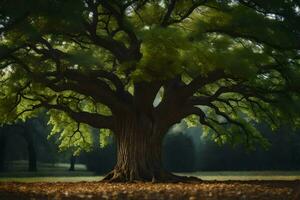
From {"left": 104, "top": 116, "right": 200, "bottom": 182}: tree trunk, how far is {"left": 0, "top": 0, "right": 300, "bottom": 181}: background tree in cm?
5

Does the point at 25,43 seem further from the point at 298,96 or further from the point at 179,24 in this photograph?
the point at 298,96

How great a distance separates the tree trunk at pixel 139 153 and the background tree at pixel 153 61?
47 millimetres

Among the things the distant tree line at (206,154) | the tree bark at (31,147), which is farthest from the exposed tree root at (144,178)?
the tree bark at (31,147)

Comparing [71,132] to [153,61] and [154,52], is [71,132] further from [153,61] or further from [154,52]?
[154,52]

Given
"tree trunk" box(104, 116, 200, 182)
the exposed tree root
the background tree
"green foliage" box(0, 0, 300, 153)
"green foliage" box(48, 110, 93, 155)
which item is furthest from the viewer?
"green foliage" box(48, 110, 93, 155)

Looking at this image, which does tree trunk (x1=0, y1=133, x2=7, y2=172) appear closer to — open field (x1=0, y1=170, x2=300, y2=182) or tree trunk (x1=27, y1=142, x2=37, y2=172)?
tree trunk (x1=27, y1=142, x2=37, y2=172)

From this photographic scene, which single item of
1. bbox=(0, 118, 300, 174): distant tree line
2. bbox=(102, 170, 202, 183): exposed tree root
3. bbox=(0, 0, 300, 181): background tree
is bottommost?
bbox=(102, 170, 202, 183): exposed tree root

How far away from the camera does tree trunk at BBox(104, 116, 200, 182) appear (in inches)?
925

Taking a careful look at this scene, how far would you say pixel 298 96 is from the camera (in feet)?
82.7

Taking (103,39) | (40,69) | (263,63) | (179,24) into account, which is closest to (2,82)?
(40,69)

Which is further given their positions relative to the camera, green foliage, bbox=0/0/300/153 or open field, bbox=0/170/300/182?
open field, bbox=0/170/300/182

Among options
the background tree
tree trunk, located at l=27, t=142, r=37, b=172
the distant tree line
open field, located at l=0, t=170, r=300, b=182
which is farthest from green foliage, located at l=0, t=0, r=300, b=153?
tree trunk, located at l=27, t=142, r=37, b=172

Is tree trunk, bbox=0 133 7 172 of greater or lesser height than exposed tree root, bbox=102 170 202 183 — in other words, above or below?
above

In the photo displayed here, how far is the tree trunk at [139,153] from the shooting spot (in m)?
23.5
